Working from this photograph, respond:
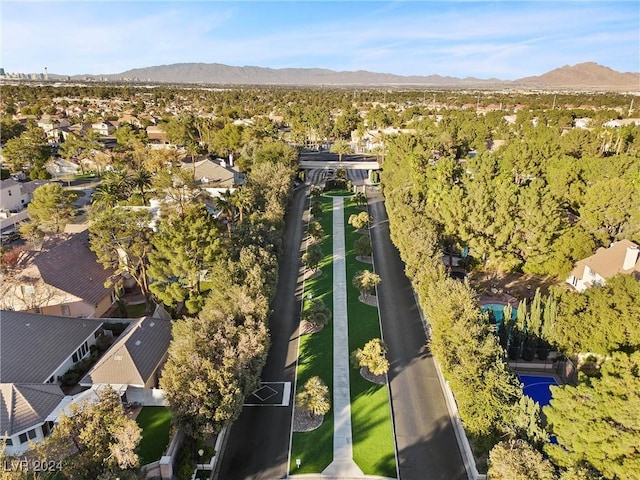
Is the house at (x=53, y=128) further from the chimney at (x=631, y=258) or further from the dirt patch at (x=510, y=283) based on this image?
the chimney at (x=631, y=258)

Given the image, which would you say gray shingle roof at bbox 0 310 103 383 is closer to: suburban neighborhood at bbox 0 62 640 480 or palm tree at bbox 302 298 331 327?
suburban neighborhood at bbox 0 62 640 480

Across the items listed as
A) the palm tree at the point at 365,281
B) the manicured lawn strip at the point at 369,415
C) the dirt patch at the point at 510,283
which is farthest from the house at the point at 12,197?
the dirt patch at the point at 510,283

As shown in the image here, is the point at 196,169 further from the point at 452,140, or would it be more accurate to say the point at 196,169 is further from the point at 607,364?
the point at 607,364

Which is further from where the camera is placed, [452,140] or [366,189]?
[452,140]

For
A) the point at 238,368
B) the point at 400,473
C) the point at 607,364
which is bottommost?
the point at 400,473

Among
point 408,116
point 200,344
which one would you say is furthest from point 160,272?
point 408,116

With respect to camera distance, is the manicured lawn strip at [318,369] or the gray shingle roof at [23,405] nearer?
the gray shingle roof at [23,405]

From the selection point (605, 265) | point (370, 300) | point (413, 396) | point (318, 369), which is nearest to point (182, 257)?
point (318, 369)
